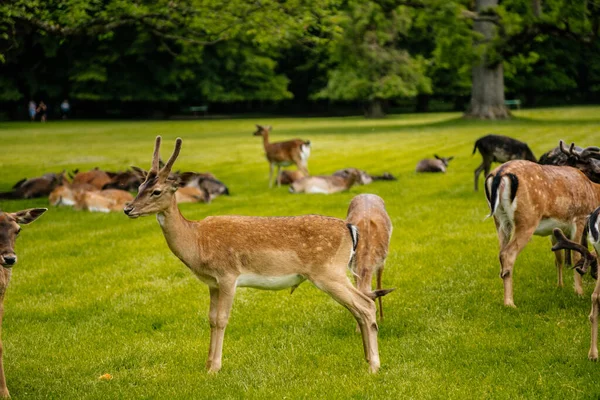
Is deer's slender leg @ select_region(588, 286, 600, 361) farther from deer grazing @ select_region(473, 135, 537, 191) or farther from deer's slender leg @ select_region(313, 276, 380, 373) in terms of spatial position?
deer grazing @ select_region(473, 135, 537, 191)

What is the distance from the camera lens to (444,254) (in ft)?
31.7

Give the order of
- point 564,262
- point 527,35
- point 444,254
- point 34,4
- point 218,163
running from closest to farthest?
1. point 564,262
2. point 444,254
3. point 34,4
4. point 527,35
5. point 218,163

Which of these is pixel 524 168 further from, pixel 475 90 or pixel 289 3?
pixel 475 90

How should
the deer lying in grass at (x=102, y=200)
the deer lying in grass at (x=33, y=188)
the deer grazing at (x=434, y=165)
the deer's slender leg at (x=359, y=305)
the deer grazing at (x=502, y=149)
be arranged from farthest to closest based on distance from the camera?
the deer grazing at (x=434, y=165) → the deer lying in grass at (x=33, y=188) → the deer lying in grass at (x=102, y=200) → the deer grazing at (x=502, y=149) → the deer's slender leg at (x=359, y=305)

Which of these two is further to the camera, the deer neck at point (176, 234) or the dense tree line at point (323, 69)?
the dense tree line at point (323, 69)

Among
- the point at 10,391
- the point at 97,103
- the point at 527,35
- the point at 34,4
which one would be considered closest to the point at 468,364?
the point at 10,391

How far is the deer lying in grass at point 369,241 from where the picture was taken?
21.6ft

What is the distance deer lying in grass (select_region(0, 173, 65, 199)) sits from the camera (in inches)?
607

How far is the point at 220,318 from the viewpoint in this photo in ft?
18.9

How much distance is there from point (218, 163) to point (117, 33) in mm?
35973

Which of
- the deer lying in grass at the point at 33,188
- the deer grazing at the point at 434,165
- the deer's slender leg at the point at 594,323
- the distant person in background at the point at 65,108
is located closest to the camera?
the deer's slender leg at the point at 594,323

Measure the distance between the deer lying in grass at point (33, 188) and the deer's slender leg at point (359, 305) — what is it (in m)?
11.3

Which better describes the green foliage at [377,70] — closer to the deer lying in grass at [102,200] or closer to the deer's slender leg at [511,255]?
the deer lying in grass at [102,200]

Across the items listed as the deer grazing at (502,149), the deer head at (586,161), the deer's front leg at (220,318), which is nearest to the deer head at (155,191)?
the deer's front leg at (220,318)
